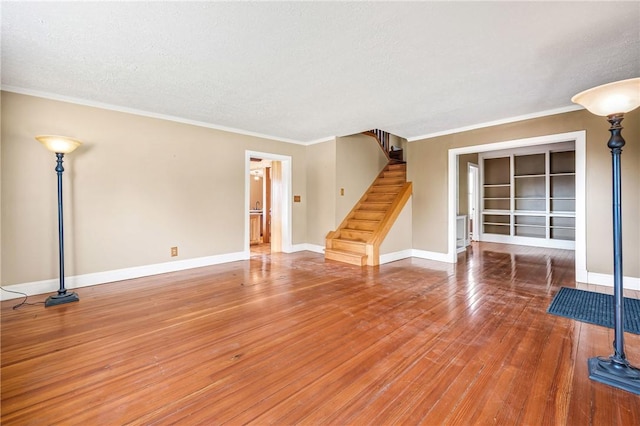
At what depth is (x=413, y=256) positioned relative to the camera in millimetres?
5652

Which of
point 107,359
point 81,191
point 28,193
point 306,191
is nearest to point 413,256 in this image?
point 306,191

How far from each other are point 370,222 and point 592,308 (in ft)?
10.8

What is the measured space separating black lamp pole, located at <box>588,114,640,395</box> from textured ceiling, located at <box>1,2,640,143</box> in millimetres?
905

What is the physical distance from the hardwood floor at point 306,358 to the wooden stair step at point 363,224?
1937 millimetres

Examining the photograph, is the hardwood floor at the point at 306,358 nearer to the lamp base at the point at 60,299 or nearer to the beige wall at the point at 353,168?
the lamp base at the point at 60,299

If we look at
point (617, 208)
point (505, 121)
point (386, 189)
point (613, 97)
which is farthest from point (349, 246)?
point (613, 97)

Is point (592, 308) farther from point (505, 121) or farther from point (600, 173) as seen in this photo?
point (505, 121)

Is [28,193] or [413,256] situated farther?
[413,256]

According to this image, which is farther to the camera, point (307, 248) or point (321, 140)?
point (307, 248)

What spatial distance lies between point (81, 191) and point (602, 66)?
19.4ft

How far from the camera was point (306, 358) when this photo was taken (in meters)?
1.99

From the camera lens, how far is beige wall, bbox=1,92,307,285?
3213 millimetres

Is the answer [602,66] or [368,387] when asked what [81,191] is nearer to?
[368,387]

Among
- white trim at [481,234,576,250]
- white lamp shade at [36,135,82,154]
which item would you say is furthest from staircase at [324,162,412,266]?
white lamp shade at [36,135,82,154]
